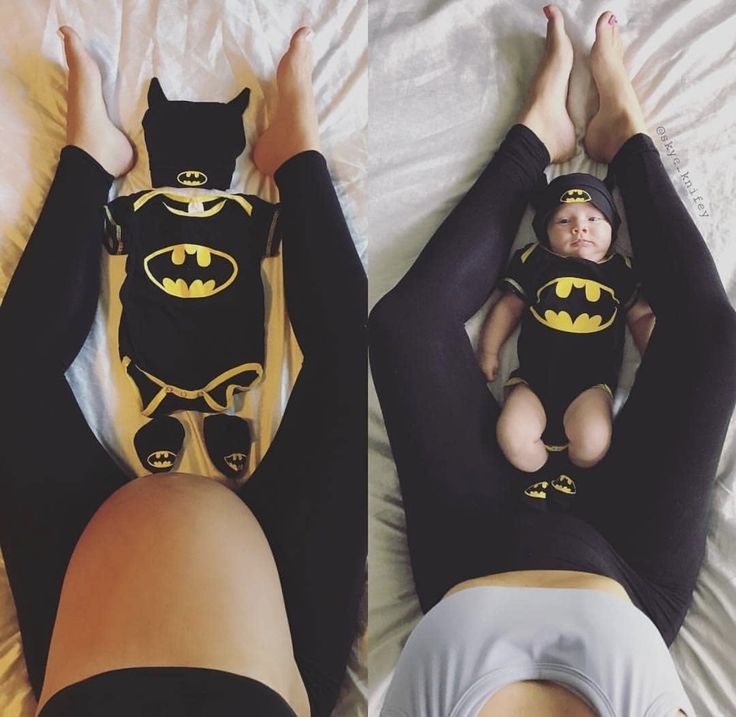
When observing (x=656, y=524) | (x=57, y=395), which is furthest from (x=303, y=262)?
(x=656, y=524)

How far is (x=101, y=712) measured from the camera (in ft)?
1.45

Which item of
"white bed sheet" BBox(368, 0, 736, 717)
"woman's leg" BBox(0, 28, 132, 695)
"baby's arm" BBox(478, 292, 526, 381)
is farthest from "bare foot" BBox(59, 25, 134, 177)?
"baby's arm" BBox(478, 292, 526, 381)

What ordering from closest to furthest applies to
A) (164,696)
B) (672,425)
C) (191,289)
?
(164,696)
(672,425)
(191,289)

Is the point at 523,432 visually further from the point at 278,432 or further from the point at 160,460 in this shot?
the point at 160,460

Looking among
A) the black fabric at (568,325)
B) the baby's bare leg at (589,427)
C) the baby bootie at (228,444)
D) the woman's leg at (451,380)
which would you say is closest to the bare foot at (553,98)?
the woman's leg at (451,380)

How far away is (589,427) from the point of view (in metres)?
0.62

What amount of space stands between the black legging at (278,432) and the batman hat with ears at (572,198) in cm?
17

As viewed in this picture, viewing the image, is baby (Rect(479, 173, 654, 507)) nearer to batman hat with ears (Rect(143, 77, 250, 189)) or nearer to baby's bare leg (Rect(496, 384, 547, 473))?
baby's bare leg (Rect(496, 384, 547, 473))

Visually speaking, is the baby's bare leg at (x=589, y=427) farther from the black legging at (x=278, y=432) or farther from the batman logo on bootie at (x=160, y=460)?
the batman logo on bootie at (x=160, y=460)

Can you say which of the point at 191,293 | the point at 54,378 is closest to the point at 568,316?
the point at 191,293

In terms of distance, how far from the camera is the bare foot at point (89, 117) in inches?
28.0

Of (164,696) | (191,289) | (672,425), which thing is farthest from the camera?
A: (191,289)

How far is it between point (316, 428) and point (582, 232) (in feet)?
0.93

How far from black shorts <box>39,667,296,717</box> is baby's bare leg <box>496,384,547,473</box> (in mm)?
272
